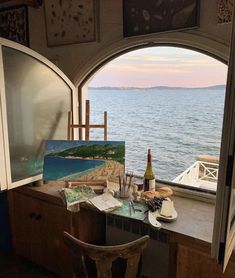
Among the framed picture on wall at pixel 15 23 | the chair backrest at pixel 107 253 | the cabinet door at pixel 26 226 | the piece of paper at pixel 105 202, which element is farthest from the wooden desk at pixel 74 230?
the framed picture on wall at pixel 15 23

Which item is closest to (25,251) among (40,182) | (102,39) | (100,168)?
(40,182)

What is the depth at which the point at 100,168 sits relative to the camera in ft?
6.19

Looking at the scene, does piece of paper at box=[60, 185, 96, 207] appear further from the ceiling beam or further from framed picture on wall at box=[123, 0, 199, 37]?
the ceiling beam

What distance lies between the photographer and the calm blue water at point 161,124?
2.03m

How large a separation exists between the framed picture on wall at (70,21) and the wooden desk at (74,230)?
126cm

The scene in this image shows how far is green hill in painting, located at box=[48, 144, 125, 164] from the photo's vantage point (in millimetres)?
1877

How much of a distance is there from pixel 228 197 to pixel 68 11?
6.53ft

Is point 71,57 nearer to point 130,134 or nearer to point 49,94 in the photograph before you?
point 49,94

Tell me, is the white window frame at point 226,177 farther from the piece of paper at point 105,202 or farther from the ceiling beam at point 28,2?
the ceiling beam at point 28,2

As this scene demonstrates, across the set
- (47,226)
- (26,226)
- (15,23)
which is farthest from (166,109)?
(15,23)

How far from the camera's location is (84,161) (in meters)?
1.90

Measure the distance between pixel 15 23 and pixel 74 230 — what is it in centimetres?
209

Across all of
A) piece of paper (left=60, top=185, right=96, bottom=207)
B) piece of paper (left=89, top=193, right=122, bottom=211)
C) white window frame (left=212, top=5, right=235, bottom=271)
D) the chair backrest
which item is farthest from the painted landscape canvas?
white window frame (left=212, top=5, right=235, bottom=271)

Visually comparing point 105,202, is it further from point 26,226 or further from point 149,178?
point 26,226
